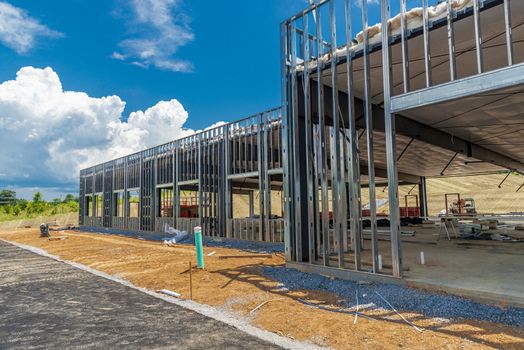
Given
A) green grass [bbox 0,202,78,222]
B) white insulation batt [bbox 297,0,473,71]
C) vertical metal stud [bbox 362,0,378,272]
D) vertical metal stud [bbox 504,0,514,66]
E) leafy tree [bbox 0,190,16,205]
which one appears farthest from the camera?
leafy tree [bbox 0,190,16,205]

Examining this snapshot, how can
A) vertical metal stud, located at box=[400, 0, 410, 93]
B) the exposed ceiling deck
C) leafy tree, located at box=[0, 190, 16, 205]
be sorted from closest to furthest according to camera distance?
vertical metal stud, located at box=[400, 0, 410, 93]
the exposed ceiling deck
leafy tree, located at box=[0, 190, 16, 205]

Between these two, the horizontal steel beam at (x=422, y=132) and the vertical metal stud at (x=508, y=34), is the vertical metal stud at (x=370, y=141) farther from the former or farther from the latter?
the vertical metal stud at (x=508, y=34)

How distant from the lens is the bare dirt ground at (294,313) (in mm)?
4066

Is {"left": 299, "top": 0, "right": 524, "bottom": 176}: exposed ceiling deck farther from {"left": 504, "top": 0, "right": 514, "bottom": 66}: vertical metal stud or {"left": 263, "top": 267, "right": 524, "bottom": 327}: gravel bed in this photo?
{"left": 263, "top": 267, "right": 524, "bottom": 327}: gravel bed

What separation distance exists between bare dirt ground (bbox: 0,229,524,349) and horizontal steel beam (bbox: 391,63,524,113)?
3302 mm

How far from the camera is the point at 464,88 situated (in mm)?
5520

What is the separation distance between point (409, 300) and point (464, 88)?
3.36 m

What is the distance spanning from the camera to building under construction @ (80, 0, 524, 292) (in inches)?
237

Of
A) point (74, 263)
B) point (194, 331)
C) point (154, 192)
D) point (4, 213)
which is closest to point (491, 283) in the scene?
point (194, 331)

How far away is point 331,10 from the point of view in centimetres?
768

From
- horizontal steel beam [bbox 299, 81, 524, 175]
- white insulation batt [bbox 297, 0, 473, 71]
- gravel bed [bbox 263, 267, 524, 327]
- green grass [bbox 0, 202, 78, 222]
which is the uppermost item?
white insulation batt [bbox 297, 0, 473, 71]

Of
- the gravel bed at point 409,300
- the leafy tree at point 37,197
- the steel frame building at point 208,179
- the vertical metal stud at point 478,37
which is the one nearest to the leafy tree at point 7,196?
the leafy tree at point 37,197

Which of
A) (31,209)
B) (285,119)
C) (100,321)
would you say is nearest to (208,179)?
(285,119)

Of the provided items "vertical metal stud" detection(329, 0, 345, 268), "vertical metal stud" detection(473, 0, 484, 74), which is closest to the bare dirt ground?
"vertical metal stud" detection(329, 0, 345, 268)
